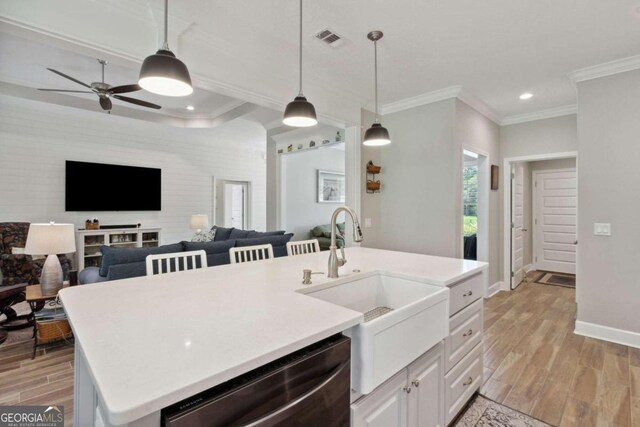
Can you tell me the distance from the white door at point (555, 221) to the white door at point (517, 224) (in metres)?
1.14

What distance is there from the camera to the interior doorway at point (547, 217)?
5.68 meters

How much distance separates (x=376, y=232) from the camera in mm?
4258

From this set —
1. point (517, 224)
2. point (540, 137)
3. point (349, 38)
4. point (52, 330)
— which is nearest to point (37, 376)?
point (52, 330)

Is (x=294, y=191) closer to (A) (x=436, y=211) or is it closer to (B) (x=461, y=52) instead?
(A) (x=436, y=211)

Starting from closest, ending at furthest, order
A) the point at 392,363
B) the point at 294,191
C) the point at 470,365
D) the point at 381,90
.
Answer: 1. the point at 392,363
2. the point at 470,365
3. the point at 381,90
4. the point at 294,191

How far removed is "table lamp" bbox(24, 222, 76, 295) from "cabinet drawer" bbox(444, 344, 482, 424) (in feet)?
11.3

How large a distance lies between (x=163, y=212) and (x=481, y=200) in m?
5.97

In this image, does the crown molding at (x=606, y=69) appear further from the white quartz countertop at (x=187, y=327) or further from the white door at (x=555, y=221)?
the white door at (x=555, y=221)

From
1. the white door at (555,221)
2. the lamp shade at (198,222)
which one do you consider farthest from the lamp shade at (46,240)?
the white door at (555,221)

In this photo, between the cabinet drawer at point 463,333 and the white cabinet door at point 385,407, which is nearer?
the white cabinet door at point 385,407

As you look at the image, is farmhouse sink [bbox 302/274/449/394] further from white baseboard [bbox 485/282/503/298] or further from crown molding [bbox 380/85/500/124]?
white baseboard [bbox 485/282/503/298]

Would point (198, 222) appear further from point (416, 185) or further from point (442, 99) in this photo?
point (442, 99)

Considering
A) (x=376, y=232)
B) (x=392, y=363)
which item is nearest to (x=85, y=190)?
(x=376, y=232)

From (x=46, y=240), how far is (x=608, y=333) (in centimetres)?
555
